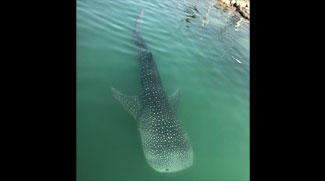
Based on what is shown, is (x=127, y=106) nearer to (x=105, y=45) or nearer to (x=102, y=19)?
(x=105, y=45)

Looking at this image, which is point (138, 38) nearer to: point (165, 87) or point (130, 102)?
point (165, 87)

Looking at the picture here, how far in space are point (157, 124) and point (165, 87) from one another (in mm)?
1576

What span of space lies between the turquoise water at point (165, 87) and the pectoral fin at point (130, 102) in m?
0.16

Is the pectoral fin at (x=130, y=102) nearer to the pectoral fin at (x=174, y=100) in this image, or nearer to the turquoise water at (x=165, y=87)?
the turquoise water at (x=165, y=87)

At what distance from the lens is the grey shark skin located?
14.4 feet

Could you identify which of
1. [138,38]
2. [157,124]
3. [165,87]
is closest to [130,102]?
[157,124]

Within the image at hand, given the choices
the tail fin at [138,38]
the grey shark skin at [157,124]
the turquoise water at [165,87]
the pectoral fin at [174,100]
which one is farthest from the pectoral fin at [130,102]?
the tail fin at [138,38]

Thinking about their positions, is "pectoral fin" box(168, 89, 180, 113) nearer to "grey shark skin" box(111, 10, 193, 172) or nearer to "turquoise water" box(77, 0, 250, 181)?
"grey shark skin" box(111, 10, 193, 172)

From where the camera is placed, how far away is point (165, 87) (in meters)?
6.20

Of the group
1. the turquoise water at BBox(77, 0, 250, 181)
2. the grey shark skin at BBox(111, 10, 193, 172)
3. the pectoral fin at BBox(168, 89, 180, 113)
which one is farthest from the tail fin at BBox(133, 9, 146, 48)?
the pectoral fin at BBox(168, 89, 180, 113)
